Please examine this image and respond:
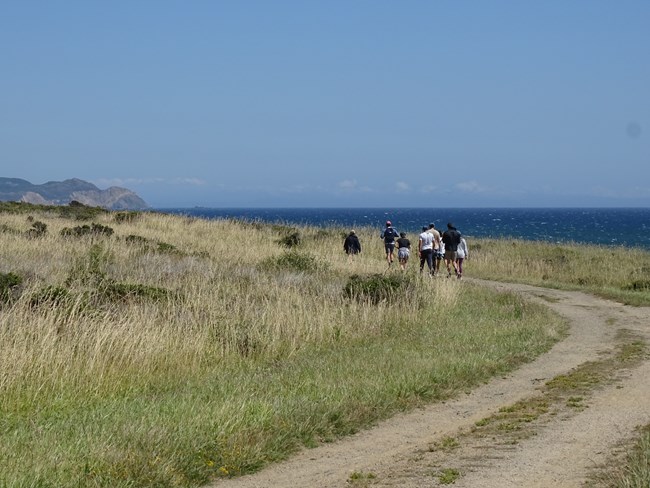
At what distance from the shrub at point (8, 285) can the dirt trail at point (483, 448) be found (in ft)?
25.9

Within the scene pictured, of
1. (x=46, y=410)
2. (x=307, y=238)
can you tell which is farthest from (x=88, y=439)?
(x=307, y=238)

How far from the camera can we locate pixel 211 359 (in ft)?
41.1

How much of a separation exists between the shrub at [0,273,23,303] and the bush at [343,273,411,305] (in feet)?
21.4

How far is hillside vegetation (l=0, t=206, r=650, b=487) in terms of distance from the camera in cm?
747

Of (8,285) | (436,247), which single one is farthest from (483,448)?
(436,247)

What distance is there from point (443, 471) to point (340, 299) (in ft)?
33.3

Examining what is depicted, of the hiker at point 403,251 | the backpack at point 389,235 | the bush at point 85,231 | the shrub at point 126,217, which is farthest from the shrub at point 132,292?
the shrub at point 126,217

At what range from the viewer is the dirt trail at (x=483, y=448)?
7074 mm

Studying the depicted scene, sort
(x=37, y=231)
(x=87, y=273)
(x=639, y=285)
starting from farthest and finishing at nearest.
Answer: (x=37, y=231)
(x=639, y=285)
(x=87, y=273)

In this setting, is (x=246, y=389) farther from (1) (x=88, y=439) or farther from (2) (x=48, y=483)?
(2) (x=48, y=483)

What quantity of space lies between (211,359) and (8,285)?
16.1ft

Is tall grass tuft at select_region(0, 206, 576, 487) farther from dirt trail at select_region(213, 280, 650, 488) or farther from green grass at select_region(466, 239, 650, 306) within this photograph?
green grass at select_region(466, 239, 650, 306)

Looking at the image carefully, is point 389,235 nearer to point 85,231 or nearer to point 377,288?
point 85,231

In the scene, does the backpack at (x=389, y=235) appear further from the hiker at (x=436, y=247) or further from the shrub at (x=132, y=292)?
the shrub at (x=132, y=292)
